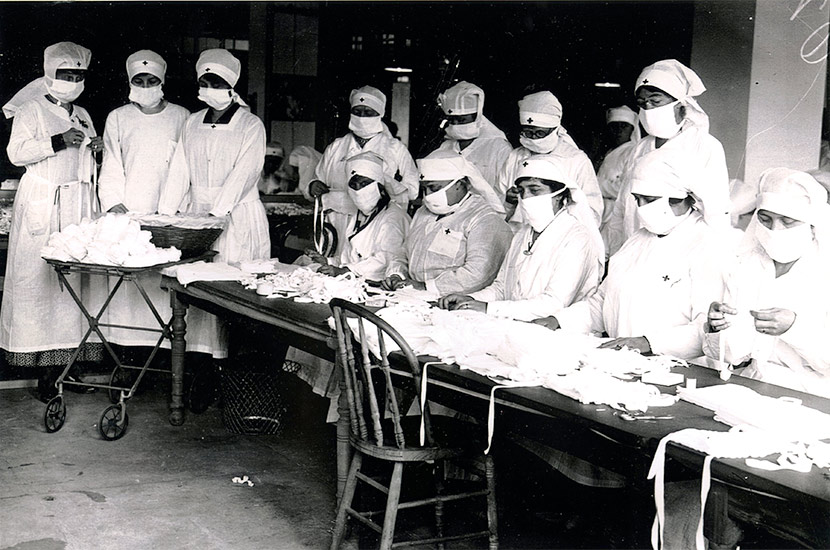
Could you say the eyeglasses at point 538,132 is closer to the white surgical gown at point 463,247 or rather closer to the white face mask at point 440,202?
the white surgical gown at point 463,247

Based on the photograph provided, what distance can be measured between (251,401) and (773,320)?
10.1 ft

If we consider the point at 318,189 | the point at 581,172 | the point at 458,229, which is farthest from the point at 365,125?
the point at 458,229

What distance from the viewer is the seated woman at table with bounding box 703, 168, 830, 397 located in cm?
330

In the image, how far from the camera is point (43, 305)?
20.0ft

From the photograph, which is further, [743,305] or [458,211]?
[458,211]

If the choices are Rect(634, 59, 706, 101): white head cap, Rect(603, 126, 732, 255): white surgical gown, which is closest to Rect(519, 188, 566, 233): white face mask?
Rect(603, 126, 732, 255): white surgical gown

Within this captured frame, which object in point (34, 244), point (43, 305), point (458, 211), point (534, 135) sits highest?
point (534, 135)

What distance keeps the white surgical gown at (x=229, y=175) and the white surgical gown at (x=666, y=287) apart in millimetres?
2801

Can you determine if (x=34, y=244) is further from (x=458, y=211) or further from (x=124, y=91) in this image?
(x=124, y=91)

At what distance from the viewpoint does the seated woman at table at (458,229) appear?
495 cm

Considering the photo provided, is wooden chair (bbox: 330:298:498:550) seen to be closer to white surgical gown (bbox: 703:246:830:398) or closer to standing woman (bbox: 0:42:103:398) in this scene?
white surgical gown (bbox: 703:246:830:398)

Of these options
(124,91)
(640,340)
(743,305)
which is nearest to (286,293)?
(640,340)

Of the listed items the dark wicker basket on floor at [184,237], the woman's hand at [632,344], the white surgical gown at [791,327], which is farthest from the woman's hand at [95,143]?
the white surgical gown at [791,327]

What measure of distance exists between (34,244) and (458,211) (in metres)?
2.87
